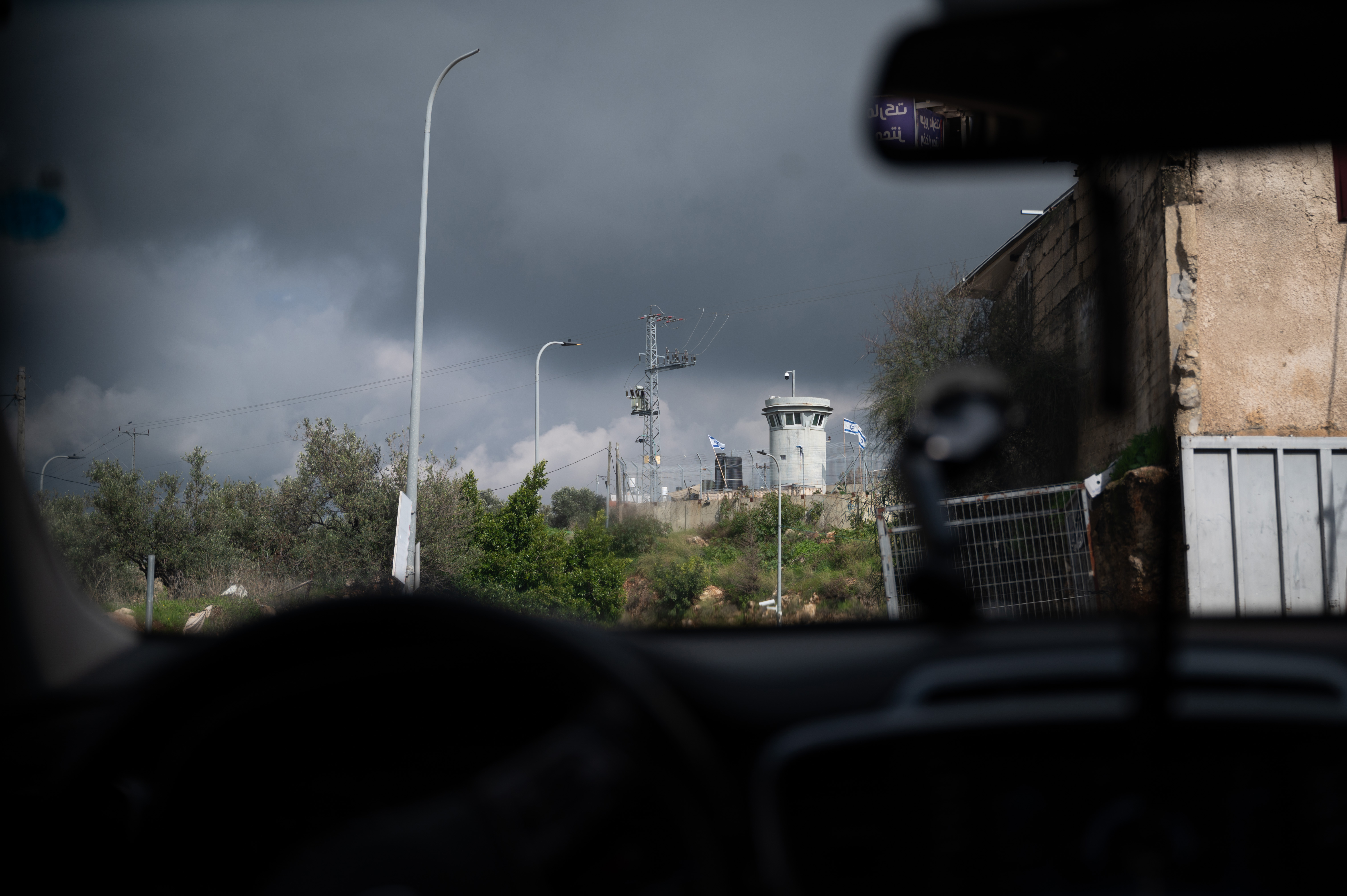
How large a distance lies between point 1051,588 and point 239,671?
3999mm

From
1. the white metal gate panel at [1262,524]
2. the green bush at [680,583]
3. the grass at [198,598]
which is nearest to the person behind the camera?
the grass at [198,598]

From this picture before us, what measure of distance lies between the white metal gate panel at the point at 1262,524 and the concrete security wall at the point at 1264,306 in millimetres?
146

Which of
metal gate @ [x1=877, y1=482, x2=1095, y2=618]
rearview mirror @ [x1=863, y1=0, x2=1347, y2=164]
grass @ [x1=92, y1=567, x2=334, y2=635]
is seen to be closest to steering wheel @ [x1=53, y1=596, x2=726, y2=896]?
grass @ [x1=92, y1=567, x2=334, y2=635]

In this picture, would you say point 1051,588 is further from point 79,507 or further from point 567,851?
point 79,507

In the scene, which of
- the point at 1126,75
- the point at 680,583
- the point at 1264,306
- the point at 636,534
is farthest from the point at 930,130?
the point at 1264,306

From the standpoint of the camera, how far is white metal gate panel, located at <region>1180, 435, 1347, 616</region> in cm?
361

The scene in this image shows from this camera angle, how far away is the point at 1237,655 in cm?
152

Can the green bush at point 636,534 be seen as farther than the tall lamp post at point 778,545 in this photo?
Yes

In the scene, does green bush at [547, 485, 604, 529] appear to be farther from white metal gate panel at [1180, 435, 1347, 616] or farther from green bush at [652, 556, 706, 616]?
white metal gate panel at [1180, 435, 1347, 616]

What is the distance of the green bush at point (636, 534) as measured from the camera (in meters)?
3.98

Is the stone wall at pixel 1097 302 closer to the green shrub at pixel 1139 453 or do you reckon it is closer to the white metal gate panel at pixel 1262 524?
the green shrub at pixel 1139 453

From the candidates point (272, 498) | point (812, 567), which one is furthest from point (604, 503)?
point (272, 498)

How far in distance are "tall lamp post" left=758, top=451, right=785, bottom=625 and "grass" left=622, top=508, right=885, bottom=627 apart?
19mm

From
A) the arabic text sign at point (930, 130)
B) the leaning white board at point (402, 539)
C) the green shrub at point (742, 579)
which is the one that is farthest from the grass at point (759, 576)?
the arabic text sign at point (930, 130)
